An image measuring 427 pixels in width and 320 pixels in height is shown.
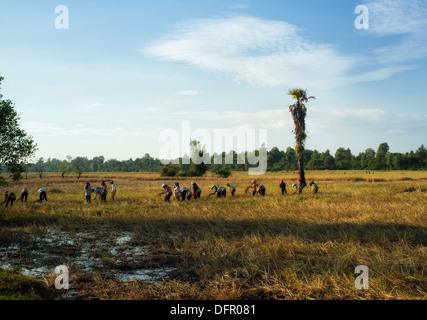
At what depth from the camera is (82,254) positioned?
30.8 feet

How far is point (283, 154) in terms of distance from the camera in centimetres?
12681

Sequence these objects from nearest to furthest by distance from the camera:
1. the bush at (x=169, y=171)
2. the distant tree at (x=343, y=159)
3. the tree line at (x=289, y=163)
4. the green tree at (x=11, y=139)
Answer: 1. the green tree at (x=11, y=139)
2. the bush at (x=169, y=171)
3. the tree line at (x=289, y=163)
4. the distant tree at (x=343, y=159)

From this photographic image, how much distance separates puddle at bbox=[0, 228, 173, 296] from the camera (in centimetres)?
774

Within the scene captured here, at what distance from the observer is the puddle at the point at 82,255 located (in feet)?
25.4

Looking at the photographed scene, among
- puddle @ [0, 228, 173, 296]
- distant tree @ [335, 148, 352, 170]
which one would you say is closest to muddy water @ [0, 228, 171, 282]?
puddle @ [0, 228, 173, 296]

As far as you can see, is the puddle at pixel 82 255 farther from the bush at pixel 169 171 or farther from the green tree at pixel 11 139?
the bush at pixel 169 171

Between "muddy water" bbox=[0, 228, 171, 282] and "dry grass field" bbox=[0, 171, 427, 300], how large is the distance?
0.03 meters

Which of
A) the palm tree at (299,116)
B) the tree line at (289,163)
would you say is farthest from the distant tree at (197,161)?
the palm tree at (299,116)

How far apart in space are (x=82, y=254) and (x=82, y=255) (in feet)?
0.39

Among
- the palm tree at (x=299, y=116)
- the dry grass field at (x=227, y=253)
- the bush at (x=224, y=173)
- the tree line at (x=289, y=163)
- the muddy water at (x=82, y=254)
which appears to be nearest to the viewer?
the dry grass field at (x=227, y=253)

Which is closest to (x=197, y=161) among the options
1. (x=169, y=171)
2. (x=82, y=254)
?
(x=169, y=171)

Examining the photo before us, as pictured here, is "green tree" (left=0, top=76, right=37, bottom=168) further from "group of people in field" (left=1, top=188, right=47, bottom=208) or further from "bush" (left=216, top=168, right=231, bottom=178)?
"bush" (left=216, top=168, right=231, bottom=178)

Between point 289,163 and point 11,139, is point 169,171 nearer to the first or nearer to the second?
point 11,139
